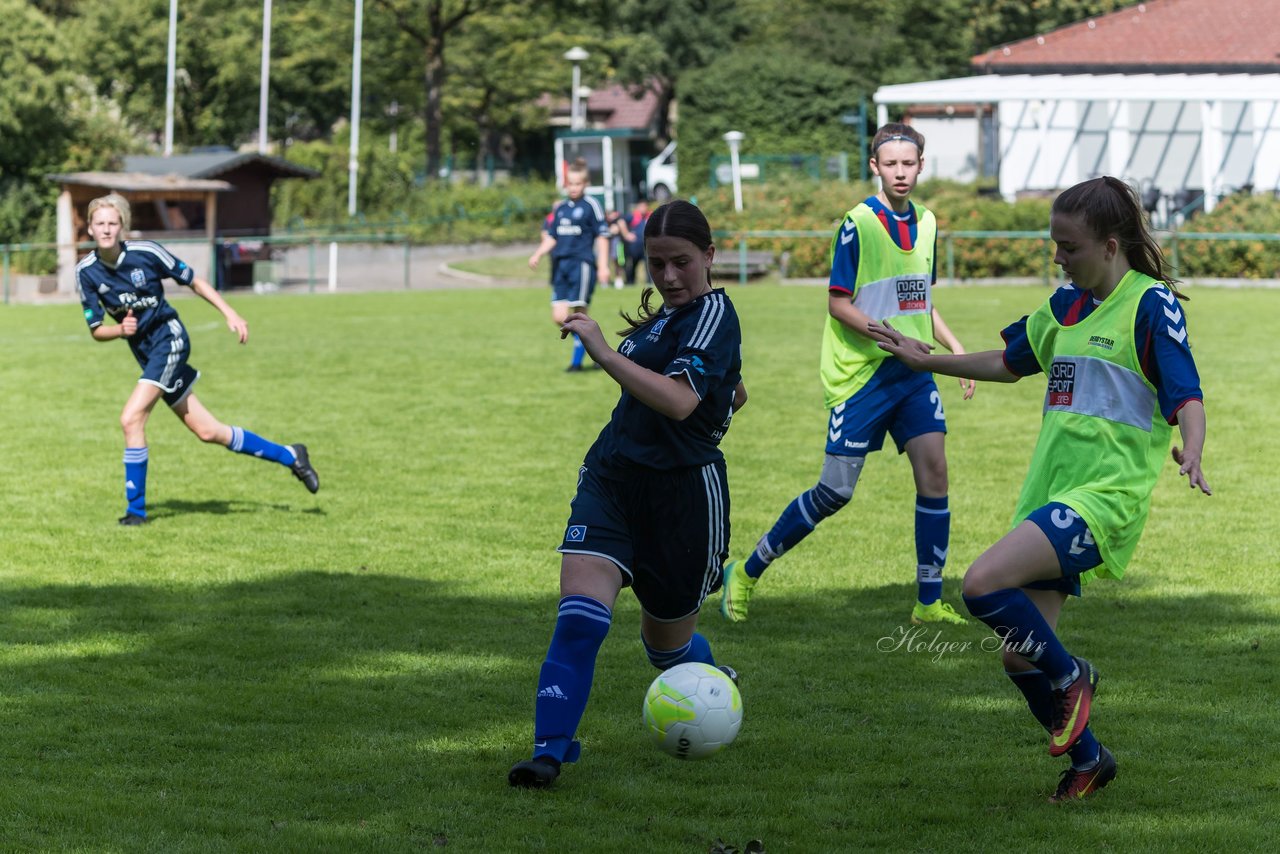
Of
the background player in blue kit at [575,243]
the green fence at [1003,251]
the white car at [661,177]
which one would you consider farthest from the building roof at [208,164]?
the background player in blue kit at [575,243]

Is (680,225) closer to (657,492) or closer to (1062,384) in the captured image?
(657,492)

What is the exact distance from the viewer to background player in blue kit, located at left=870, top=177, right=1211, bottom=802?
4.79 meters

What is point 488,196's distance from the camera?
155 ft

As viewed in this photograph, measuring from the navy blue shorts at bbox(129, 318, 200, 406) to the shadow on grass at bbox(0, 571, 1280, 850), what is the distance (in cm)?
195

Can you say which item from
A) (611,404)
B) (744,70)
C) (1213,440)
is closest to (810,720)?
(1213,440)

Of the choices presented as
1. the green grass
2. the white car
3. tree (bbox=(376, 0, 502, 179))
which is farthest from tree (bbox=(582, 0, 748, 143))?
the green grass

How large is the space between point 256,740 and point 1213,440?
9.17 metres

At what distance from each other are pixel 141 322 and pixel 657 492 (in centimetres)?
549

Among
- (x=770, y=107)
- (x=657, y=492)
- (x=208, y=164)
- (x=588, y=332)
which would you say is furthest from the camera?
(x=770, y=107)

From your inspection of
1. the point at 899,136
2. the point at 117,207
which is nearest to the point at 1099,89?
the point at 117,207

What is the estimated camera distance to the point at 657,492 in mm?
5113

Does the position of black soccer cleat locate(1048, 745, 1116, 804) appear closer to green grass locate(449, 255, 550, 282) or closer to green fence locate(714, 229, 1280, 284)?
green fence locate(714, 229, 1280, 284)

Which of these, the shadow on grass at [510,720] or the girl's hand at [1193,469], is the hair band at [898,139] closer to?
the shadow on grass at [510,720]

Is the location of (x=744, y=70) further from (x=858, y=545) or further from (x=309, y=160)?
(x=858, y=545)
